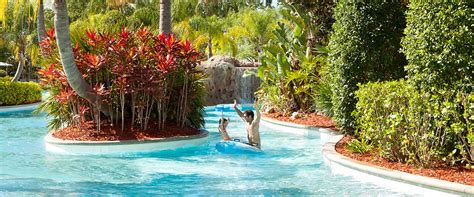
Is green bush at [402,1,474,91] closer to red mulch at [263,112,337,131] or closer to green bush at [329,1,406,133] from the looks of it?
green bush at [329,1,406,133]

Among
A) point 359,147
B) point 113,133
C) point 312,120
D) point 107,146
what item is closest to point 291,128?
point 312,120

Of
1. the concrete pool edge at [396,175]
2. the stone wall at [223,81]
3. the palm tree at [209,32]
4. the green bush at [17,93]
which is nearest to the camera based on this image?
the concrete pool edge at [396,175]

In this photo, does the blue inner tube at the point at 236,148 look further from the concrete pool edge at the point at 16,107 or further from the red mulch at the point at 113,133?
the concrete pool edge at the point at 16,107

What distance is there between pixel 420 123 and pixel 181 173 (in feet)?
A: 13.3

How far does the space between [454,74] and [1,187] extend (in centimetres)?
690

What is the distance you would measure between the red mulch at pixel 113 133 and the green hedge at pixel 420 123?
590cm

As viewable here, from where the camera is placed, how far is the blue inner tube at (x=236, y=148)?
456 inches

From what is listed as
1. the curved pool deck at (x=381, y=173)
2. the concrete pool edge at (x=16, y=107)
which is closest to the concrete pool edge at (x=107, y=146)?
the curved pool deck at (x=381, y=173)

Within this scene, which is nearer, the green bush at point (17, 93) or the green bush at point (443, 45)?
the green bush at point (443, 45)

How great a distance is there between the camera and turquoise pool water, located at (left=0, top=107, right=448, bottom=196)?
8247 millimetres

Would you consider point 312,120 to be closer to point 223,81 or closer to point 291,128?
point 291,128

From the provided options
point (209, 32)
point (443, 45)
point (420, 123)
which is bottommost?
point (420, 123)

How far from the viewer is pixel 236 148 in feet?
38.0

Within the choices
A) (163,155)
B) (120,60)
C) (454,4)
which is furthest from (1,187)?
(454,4)
